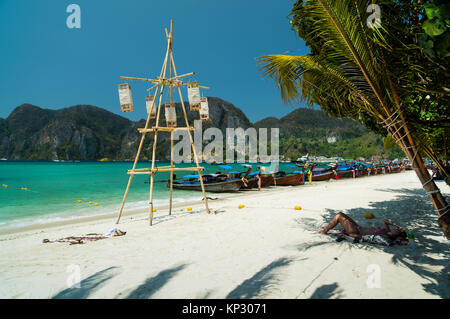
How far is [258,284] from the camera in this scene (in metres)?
3.26

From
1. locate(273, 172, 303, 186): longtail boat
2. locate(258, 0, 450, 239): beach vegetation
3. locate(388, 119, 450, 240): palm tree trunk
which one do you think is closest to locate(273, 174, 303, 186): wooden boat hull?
locate(273, 172, 303, 186): longtail boat

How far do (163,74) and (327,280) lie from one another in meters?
7.63

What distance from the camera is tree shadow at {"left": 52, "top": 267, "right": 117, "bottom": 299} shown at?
124 inches

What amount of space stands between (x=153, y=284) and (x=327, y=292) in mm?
2592

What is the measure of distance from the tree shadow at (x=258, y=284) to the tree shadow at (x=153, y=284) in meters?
1.12

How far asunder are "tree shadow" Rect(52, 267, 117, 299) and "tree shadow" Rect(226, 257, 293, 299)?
211 cm

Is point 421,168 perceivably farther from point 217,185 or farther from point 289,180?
point 289,180

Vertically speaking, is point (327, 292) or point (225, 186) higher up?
point (327, 292)

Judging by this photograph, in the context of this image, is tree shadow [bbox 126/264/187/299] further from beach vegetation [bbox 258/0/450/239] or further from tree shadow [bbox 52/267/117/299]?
beach vegetation [bbox 258/0/450/239]

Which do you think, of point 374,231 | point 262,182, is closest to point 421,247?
point 374,231

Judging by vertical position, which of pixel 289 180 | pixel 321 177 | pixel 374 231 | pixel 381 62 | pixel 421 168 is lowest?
pixel 321 177
